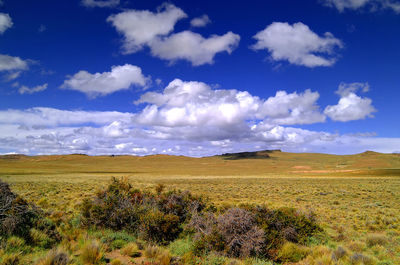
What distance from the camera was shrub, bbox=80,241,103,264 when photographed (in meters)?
6.18

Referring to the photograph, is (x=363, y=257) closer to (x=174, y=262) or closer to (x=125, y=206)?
(x=174, y=262)

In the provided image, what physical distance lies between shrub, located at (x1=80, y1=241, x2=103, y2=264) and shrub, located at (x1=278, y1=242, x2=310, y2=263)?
4777 millimetres

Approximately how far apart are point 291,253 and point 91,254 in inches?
213

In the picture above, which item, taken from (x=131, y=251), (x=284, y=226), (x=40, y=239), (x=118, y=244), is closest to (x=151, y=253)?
(x=131, y=251)

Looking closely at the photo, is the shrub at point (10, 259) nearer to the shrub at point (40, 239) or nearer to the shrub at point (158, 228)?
the shrub at point (40, 239)

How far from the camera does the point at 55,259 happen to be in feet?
18.4

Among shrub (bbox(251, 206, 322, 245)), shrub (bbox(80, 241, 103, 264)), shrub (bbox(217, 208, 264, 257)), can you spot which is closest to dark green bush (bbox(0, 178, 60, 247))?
shrub (bbox(80, 241, 103, 264))

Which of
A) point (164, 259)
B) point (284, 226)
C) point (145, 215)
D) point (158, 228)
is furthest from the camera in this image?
point (145, 215)

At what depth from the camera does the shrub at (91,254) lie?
20.3ft

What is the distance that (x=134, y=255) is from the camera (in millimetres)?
7195

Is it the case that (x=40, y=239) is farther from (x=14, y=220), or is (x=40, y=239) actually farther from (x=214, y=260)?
(x=214, y=260)

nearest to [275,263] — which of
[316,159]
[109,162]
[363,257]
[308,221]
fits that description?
[363,257]

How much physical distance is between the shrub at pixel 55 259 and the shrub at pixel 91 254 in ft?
1.62

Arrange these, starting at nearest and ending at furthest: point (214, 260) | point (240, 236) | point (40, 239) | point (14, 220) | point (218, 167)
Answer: point (214, 260) < point (240, 236) < point (14, 220) < point (40, 239) < point (218, 167)
